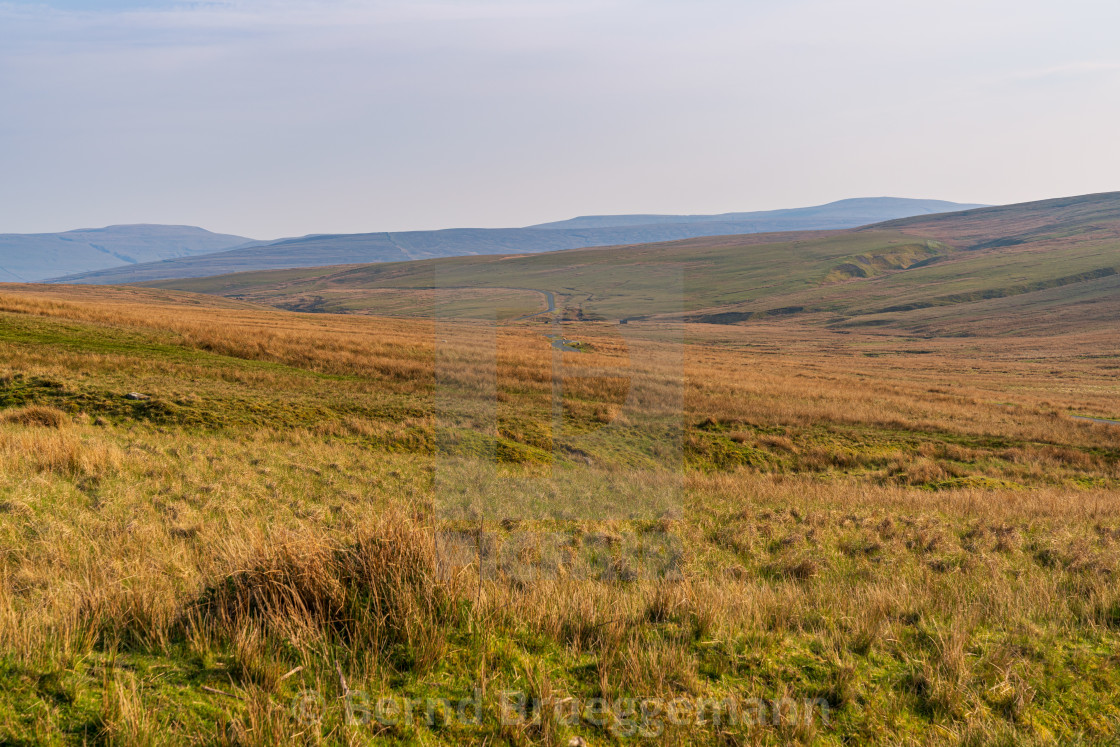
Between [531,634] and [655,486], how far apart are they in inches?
417

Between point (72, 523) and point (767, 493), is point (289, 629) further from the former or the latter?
point (767, 493)

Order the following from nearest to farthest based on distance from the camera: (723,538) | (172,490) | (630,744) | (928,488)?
(630,744)
(172,490)
(723,538)
(928,488)

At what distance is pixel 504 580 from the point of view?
5.62 m

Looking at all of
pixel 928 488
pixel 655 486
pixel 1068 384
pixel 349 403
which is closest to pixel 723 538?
pixel 655 486

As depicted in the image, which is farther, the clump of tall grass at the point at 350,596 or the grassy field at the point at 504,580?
the clump of tall grass at the point at 350,596

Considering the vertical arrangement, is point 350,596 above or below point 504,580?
above

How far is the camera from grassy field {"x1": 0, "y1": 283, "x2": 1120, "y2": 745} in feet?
11.5

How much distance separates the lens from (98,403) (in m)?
15.4

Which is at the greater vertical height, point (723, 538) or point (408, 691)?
point (408, 691)

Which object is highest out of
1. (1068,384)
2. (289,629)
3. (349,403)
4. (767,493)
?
(289,629)

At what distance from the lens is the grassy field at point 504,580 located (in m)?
3.49

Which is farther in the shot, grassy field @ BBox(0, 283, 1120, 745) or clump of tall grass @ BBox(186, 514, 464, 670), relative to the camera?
clump of tall grass @ BBox(186, 514, 464, 670)

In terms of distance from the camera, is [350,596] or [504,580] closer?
[350,596]

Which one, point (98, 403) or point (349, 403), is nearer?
point (98, 403)
